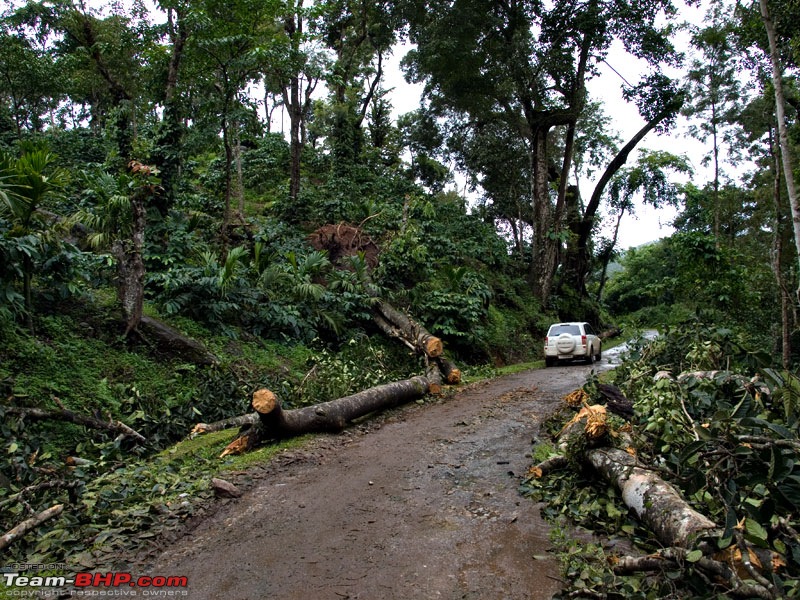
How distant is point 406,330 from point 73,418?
306 inches

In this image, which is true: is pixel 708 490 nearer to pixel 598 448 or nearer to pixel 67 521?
pixel 598 448

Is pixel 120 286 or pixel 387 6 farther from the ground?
pixel 387 6

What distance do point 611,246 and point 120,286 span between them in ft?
106

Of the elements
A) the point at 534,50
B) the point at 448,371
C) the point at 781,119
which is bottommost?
the point at 448,371

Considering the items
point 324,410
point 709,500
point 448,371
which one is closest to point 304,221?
point 448,371

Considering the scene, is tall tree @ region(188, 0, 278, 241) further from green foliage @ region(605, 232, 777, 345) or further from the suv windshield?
green foliage @ region(605, 232, 777, 345)

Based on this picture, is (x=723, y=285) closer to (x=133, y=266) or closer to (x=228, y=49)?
(x=228, y=49)

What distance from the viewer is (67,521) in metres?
4.24

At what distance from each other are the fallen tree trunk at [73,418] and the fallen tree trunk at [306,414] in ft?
4.95

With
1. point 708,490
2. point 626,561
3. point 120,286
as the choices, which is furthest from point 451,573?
point 120,286

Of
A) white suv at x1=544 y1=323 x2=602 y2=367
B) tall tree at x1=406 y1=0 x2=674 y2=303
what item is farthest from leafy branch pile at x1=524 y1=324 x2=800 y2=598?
tall tree at x1=406 y1=0 x2=674 y2=303

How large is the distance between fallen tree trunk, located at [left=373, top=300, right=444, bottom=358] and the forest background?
482mm

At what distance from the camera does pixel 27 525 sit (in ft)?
12.9

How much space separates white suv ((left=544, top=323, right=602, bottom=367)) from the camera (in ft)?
51.6
